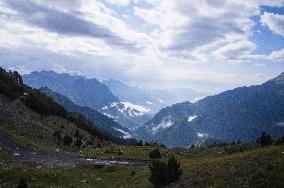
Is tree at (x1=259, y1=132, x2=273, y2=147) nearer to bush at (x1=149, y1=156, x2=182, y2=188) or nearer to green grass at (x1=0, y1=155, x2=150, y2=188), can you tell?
green grass at (x1=0, y1=155, x2=150, y2=188)

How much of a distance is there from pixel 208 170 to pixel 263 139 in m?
18.3

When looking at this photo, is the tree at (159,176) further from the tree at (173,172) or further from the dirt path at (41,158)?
the dirt path at (41,158)

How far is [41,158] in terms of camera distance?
51719mm

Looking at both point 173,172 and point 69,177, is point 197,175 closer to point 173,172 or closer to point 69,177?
point 173,172

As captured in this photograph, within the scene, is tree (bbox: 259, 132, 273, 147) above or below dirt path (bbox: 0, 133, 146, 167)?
above

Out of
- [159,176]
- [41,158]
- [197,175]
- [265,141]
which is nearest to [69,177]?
[159,176]

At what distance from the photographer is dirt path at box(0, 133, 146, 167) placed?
158 ft

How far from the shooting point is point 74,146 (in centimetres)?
8062

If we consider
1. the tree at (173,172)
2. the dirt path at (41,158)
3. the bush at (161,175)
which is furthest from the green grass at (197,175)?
the dirt path at (41,158)

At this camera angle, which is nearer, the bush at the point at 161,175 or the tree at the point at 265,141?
the bush at the point at 161,175

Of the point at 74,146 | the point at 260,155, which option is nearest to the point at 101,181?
the point at 260,155

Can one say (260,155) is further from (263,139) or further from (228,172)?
(263,139)

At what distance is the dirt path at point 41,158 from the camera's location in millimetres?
48266

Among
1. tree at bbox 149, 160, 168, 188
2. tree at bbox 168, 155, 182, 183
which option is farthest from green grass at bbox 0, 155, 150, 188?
tree at bbox 168, 155, 182, 183
